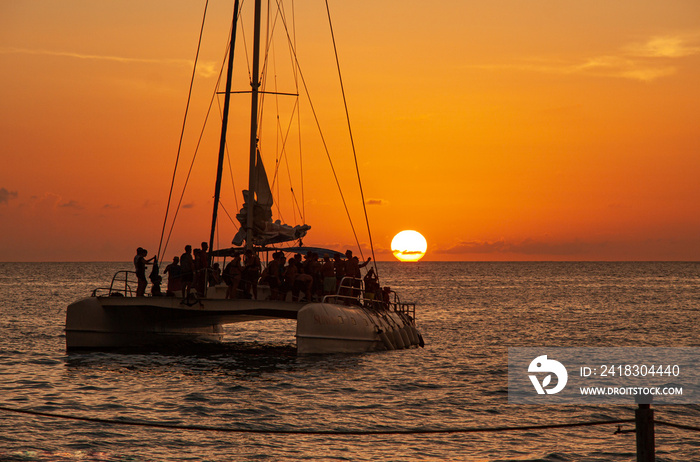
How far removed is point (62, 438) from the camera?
43.6ft

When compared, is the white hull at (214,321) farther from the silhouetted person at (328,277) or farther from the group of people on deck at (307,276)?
the silhouetted person at (328,277)

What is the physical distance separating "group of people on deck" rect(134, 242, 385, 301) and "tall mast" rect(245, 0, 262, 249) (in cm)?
145

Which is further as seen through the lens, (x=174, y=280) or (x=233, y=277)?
(x=174, y=280)

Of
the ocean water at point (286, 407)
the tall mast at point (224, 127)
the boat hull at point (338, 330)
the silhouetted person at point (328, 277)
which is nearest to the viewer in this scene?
the ocean water at point (286, 407)

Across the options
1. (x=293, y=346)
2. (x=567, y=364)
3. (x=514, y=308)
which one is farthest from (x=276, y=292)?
(x=514, y=308)

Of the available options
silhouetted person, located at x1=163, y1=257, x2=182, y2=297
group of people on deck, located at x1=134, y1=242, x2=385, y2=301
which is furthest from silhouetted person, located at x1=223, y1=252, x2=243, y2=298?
silhouetted person, located at x1=163, y1=257, x2=182, y2=297

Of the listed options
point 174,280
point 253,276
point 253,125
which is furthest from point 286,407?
point 253,125

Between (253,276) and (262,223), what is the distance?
395 cm

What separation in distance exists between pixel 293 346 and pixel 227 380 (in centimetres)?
1057

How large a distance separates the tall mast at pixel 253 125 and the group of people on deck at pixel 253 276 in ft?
4.75

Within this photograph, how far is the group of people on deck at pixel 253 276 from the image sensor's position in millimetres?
23016

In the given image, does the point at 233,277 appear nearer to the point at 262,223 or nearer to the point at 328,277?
the point at 328,277

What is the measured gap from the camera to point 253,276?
23.0 meters

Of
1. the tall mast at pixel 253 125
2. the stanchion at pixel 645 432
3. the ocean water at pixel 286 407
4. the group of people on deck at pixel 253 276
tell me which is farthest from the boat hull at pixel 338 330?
the stanchion at pixel 645 432
